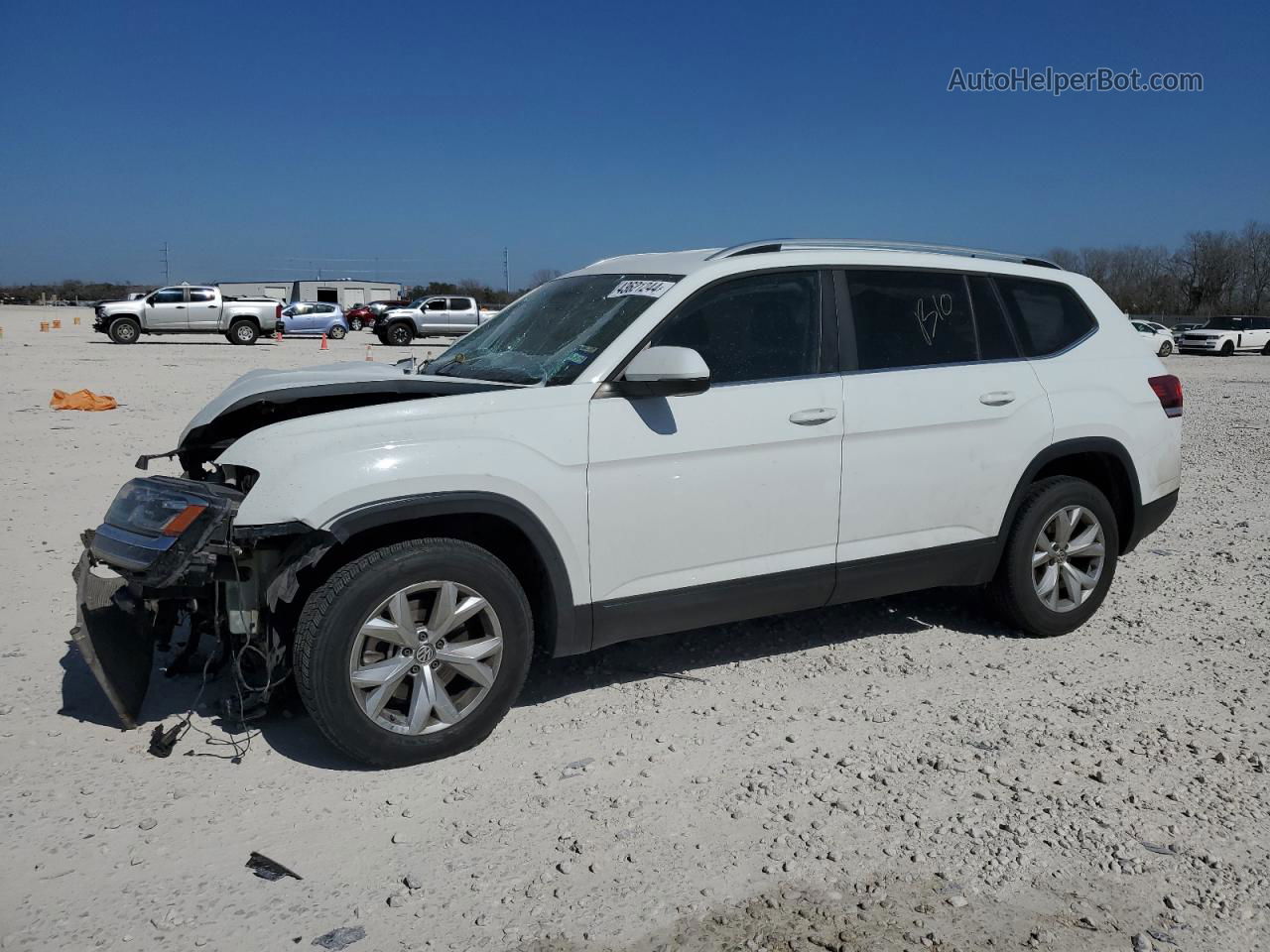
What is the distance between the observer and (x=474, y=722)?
386cm

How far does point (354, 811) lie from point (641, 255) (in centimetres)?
286

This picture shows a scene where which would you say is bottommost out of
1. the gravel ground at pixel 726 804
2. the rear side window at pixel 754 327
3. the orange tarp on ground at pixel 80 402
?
the gravel ground at pixel 726 804

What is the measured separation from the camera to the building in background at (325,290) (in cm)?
8712

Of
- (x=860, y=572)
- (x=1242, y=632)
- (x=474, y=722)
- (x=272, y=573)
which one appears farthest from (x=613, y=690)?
(x=1242, y=632)

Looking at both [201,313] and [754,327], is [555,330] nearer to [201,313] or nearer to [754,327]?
[754,327]

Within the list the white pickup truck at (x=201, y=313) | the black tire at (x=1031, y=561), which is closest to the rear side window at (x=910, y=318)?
the black tire at (x=1031, y=561)

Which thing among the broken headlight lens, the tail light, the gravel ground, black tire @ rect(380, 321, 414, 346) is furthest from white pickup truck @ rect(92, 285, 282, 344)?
the tail light

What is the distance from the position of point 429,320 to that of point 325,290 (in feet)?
170

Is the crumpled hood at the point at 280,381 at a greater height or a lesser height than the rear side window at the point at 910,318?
lesser

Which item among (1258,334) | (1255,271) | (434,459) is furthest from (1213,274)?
(434,459)

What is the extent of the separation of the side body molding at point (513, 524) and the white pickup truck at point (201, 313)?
3339 cm

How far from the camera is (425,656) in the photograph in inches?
147

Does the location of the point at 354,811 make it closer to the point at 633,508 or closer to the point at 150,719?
the point at 150,719

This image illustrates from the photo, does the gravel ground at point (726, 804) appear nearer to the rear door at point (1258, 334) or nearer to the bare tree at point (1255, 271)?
the rear door at point (1258, 334)
